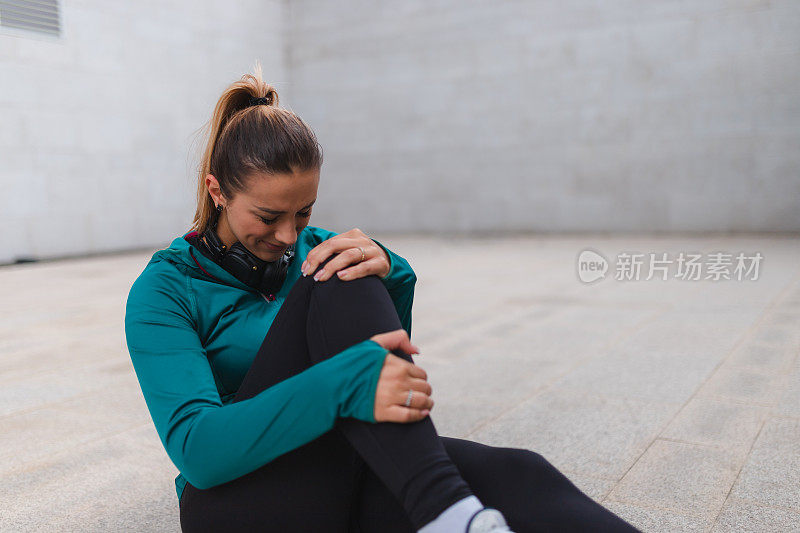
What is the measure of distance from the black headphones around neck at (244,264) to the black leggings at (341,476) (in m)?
0.19

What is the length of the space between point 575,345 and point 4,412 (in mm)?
3176

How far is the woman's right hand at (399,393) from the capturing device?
1.37 metres

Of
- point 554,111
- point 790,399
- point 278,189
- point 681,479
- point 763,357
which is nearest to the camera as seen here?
point 278,189

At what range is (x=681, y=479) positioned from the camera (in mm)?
2430

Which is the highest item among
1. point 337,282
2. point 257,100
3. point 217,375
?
point 257,100

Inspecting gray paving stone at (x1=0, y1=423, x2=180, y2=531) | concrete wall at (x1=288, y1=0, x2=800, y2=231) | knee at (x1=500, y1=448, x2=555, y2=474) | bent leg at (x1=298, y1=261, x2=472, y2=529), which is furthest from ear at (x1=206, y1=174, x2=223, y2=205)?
concrete wall at (x1=288, y1=0, x2=800, y2=231)

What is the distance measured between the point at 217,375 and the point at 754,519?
162cm

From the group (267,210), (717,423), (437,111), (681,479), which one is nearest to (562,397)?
(717,423)

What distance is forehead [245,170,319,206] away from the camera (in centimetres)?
171

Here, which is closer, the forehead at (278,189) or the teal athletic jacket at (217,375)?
the teal athletic jacket at (217,375)

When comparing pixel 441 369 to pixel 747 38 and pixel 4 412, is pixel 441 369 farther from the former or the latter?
pixel 747 38

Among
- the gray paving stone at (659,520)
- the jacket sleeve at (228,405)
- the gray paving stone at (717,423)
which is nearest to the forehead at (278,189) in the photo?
the jacket sleeve at (228,405)

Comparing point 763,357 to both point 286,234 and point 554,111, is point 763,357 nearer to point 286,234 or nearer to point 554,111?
point 286,234

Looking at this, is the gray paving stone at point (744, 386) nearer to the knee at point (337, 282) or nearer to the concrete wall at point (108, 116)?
the knee at point (337, 282)
